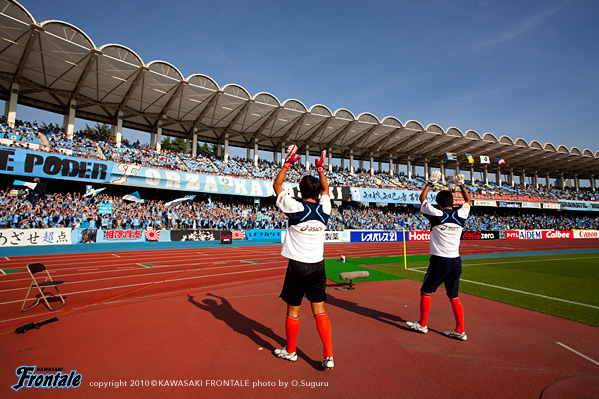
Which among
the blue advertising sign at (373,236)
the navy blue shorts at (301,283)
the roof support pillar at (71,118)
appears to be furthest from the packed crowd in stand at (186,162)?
the navy blue shorts at (301,283)

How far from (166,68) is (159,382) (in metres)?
29.4

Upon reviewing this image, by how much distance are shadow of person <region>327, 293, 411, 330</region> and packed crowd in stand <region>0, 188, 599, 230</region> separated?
21.8 meters

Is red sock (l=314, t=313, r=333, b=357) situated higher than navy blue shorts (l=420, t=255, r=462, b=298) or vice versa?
navy blue shorts (l=420, t=255, r=462, b=298)

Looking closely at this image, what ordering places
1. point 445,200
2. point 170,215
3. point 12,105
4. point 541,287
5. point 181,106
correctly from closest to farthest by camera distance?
point 445,200 < point 541,287 < point 12,105 < point 170,215 < point 181,106

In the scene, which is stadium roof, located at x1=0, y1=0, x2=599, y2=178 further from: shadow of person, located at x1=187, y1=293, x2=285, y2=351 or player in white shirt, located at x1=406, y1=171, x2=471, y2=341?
player in white shirt, located at x1=406, y1=171, x2=471, y2=341

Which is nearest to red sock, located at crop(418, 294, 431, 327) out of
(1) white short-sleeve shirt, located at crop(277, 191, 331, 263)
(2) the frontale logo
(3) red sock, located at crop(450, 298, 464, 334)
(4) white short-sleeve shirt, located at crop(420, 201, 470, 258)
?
(3) red sock, located at crop(450, 298, 464, 334)

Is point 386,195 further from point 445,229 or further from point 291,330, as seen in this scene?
point 291,330

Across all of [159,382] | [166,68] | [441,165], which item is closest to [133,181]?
[166,68]

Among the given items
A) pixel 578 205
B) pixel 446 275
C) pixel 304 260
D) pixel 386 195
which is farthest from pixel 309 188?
Result: pixel 578 205

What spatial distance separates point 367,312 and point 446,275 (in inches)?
76.1

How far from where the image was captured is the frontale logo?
3164 mm

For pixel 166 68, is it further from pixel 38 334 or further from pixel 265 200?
pixel 38 334

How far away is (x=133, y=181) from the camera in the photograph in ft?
86.7

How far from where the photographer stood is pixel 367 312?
586cm
